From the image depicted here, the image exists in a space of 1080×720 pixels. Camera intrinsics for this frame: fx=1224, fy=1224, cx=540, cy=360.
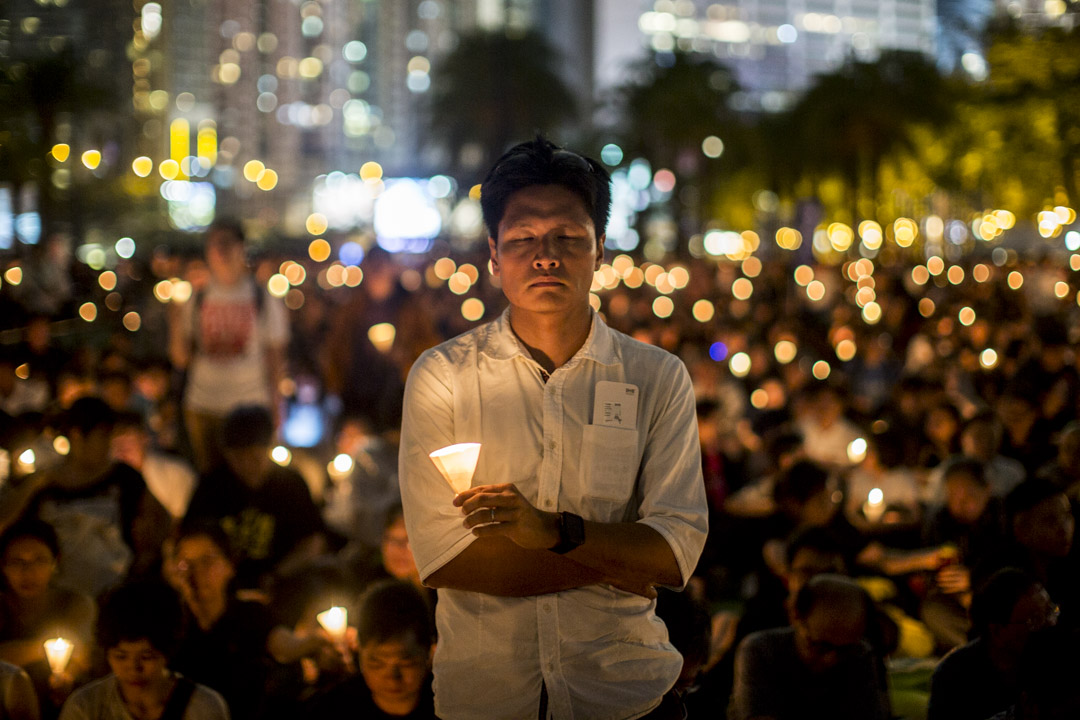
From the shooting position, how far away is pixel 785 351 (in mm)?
13688

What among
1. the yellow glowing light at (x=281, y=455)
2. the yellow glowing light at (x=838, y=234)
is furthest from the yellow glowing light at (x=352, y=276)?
the yellow glowing light at (x=838, y=234)

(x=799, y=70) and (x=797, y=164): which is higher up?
(x=799, y=70)

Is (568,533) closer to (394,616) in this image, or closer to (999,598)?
(394,616)

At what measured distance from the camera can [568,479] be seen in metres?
2.50

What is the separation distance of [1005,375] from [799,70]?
131 metres

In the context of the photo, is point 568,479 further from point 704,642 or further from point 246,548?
point 246,548

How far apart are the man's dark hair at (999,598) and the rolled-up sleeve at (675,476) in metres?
2.16

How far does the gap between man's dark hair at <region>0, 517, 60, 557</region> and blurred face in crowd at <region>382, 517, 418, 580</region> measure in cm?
140

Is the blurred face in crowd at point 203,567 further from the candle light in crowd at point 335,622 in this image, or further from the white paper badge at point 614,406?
the white paper badge at point 614,406

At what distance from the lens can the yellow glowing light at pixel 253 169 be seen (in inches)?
5187

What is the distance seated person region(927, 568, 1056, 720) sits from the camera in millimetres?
4203

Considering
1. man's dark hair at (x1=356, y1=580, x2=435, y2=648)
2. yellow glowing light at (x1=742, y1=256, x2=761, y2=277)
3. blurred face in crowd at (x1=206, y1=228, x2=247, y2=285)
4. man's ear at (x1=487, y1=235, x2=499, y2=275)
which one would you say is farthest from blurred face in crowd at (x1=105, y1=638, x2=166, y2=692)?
yellow glowing light at (x1=742, y1=256, x2=761, y2=277)

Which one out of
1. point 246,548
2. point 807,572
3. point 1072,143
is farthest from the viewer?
point 1072,143

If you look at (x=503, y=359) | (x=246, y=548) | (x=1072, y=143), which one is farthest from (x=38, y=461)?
(x=1072, y=143)
